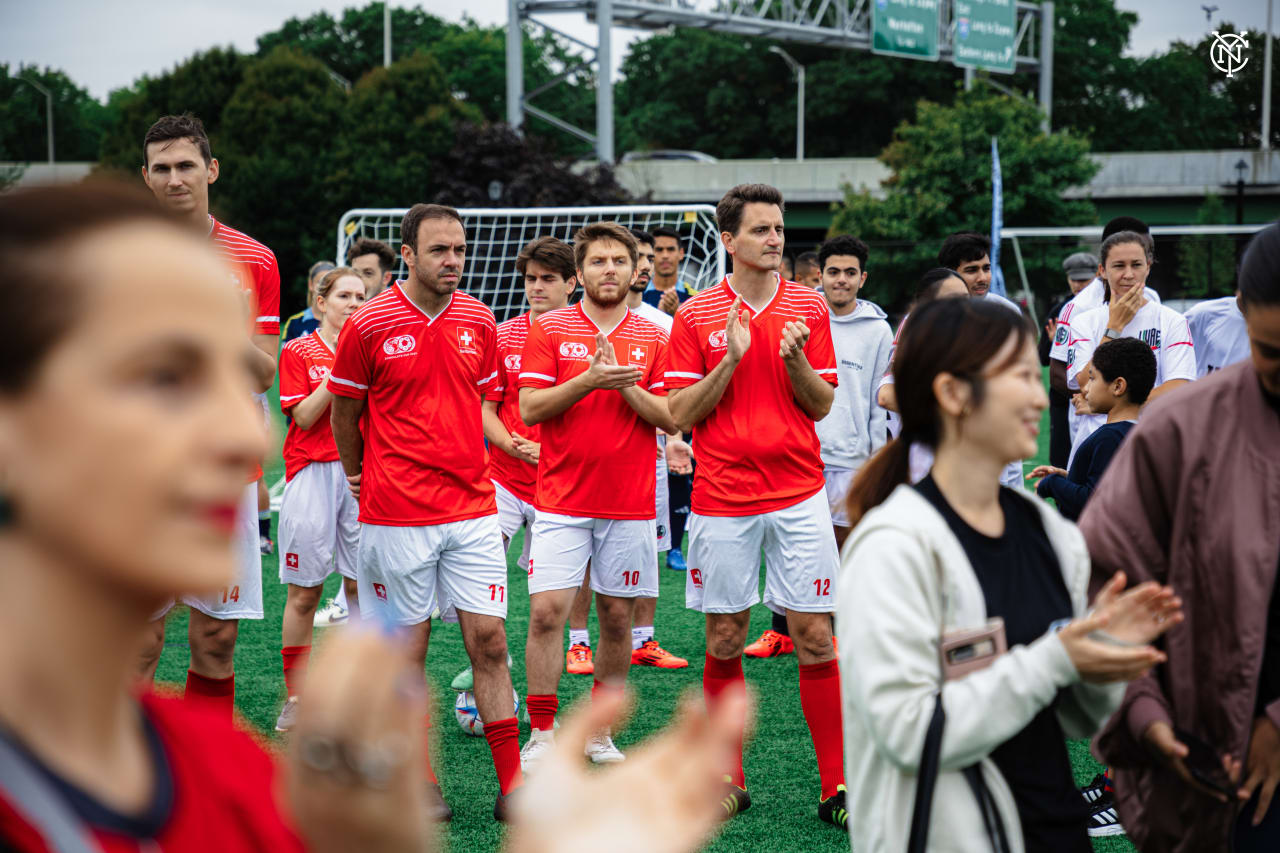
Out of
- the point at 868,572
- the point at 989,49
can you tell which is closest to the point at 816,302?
the point at 868,572

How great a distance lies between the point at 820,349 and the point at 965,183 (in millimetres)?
26816

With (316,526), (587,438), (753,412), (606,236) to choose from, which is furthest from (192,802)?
(316,526)

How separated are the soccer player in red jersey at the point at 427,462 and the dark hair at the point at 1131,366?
8.56 ft

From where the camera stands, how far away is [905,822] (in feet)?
7.32

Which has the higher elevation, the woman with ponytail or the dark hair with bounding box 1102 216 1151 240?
the dark hair with bounding box 1102 216 1151 240

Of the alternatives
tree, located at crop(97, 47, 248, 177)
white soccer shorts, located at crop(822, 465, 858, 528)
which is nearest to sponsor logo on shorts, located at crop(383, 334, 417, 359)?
white soccer shorts, located at crop(822, 465, 858, 528)

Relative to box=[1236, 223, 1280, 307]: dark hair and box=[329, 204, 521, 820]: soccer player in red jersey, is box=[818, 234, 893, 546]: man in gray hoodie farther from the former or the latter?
box=[1236, 223, 1280, 307]: dark hair

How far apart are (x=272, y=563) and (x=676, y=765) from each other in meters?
9.27

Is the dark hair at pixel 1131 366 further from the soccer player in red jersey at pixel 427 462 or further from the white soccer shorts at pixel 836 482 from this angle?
the soccer player in red jersey at pixel 427 462

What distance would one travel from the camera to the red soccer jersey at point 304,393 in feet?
21.2

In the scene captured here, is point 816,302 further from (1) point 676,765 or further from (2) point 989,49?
Result: (2) point 989,49

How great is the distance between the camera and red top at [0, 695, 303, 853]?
1.00 metres

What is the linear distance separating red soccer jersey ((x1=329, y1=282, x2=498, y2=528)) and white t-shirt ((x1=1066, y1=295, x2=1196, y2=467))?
2834 millimetres

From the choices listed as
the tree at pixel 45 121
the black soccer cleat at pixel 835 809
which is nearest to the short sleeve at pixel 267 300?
the black soccer cleat at pixel 835 809
